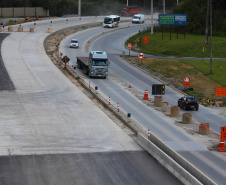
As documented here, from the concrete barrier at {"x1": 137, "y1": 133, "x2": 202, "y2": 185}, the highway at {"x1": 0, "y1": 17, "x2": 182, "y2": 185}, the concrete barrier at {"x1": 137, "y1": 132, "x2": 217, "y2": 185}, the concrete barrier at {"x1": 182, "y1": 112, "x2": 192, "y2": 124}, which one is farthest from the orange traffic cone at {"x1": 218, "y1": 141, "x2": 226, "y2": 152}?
the concrete barrier at {"x1": 182, "y1": 112, "x2": 192, "y2": 124}

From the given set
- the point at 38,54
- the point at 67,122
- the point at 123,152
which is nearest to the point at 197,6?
the point at 38,54

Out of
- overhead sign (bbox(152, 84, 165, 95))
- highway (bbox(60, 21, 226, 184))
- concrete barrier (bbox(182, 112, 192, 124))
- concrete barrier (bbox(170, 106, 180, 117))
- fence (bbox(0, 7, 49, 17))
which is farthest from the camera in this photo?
fence (bbox(0, 7, 49, 17))

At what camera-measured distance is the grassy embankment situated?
68250 millimetres

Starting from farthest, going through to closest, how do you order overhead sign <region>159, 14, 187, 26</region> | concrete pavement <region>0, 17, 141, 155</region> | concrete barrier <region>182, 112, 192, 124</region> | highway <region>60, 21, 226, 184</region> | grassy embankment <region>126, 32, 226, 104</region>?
1. overhead sign <region>159, 14, 187, 26</region>
2. grassy embankment <region>126, 32, 226, 104</region>
3. concrete barrier <region>182, 112, 192, 124</region>
4. concrete pavement <region>0, 17, 141, 155</region>
5. highway <region>60, 21, 226, 184</region>

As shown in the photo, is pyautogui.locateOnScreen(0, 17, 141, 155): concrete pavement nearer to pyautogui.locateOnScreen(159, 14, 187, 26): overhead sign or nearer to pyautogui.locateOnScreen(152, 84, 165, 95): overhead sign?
pyautogui.locateOnScreen(152, 84, 165, 95): overhead sign

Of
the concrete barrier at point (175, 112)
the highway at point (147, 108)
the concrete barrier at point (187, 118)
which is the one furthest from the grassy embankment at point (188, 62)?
the concrete barrier at point (187, 118)

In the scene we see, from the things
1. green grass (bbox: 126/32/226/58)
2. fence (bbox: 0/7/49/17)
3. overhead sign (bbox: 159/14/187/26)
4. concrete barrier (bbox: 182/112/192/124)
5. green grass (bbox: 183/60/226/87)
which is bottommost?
concrete barrier (bbox: 182/112/192/124)

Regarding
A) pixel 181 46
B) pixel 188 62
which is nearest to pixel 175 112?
pixel 188 62

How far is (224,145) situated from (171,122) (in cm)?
932

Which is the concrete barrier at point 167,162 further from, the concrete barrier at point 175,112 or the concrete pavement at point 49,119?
the concrete barrier at point 175,112

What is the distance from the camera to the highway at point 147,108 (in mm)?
37316

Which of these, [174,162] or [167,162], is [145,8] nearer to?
[167,162]

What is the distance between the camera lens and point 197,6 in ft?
397

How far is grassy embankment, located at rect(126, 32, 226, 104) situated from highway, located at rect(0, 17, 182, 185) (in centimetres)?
1582
